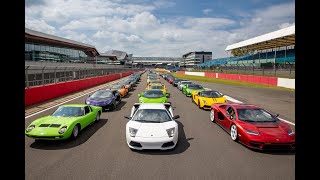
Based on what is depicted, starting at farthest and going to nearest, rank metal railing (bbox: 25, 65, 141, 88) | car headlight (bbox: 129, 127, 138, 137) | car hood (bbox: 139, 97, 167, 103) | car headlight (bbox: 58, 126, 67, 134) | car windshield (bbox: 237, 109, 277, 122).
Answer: metal railing (bbox: 25, 65, 141, 88) → car hood (bbox: 139, 97, 167, 103) → car windshield (bbox: 237, 109, 277, 122) → car headlight (bbox: 58, 126, 67, 134) → car headlight (bbox: 129, 127, 138, 137)

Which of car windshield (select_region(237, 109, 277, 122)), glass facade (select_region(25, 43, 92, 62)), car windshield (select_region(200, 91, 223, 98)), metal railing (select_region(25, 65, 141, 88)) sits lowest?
car windshield (select_region(237, 109, 277, 122))

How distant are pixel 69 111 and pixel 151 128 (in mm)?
3812

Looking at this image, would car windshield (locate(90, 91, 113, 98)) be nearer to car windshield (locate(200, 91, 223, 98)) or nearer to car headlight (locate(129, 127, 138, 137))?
car windshield (locate(200, 91, 223, 98))

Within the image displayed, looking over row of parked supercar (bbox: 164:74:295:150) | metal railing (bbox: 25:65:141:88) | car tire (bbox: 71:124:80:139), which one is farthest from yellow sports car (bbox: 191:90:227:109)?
metal railing (bbox: 25:65:141:88)

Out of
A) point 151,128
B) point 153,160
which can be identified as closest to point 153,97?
point 151,128

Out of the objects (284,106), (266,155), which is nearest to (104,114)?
(266,155)

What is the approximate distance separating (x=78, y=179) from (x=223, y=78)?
44289 mm

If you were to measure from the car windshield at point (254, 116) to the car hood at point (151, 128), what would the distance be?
2.78 meters

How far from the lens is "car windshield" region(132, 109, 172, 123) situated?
289 inches

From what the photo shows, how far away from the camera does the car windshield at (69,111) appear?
26.8 feet

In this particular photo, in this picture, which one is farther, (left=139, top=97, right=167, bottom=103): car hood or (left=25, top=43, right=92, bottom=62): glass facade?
Answer: (left=25, top=43, right=92, bottom=62): glass facade

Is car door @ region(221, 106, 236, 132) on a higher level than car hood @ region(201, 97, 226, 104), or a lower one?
lower

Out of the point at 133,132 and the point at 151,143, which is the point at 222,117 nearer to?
the point at 151,143

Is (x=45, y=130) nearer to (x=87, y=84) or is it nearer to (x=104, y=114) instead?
(x=104, y=114)
